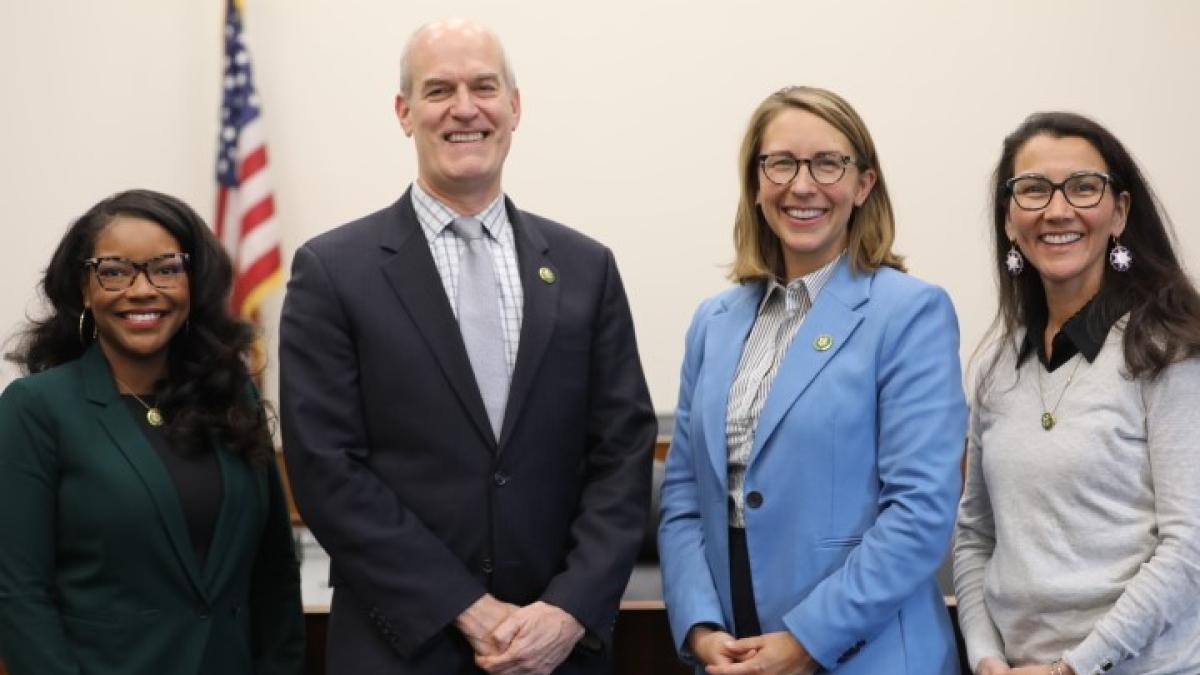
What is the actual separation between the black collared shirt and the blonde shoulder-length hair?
11.3 inches

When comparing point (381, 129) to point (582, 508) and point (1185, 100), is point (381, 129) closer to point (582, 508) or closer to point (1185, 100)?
point (1185, 100)

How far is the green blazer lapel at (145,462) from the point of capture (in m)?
2.41

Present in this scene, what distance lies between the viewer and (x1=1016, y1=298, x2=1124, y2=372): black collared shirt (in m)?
2.28

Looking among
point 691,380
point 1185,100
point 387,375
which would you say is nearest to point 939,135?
point 1185,100

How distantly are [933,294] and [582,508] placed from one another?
711 mm

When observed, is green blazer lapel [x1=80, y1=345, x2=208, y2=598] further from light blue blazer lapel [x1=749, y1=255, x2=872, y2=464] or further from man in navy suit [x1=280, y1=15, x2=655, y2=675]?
light blue blazer lapel [x1=749, y1=255, x2=872, y2=464]

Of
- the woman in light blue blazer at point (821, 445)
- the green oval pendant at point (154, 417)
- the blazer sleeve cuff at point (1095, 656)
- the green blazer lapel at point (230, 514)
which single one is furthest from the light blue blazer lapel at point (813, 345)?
the green oval pendant at point (154, 417)

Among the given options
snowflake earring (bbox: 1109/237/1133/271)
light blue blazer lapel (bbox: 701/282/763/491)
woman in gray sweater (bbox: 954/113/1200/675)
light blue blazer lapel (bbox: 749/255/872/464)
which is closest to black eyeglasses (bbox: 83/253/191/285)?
light blue blazer lapel (bbox: 701/282/763/491)

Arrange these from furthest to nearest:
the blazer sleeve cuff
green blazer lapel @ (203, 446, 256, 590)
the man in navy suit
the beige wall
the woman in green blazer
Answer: the beige wall
green blazer lapel @ (203, 446, 256, 590)
the woman in green blazer
the man in navy suit
the blazer sleeve cuff

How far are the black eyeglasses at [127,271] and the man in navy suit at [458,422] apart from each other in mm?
305

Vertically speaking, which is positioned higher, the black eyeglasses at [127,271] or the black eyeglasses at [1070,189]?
the black eyeglasses at [1070,189]

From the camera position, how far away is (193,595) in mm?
2434

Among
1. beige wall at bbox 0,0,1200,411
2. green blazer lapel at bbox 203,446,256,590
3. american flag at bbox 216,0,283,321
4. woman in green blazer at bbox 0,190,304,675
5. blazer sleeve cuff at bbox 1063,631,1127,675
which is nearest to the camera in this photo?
blazer sleeve cuff at bbox 1063,631,1127,675

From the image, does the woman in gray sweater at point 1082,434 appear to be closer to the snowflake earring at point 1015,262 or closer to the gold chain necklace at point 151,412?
the snowflake earring at point 1015,262
